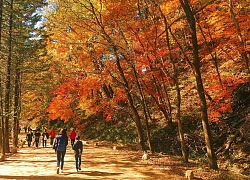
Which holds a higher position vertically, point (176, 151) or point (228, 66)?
point (228, 66)

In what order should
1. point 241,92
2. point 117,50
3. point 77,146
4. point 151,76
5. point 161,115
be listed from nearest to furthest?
1. point 77,146
2. point 117,50
3. point 241,92
4. point 151,76
5. point 161,115

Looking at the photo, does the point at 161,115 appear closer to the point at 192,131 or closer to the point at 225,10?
the point at 192,131

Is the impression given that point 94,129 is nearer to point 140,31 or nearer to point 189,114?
point 189,114

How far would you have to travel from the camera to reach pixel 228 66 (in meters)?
18.7

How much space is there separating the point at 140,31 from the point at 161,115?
31.2 feet

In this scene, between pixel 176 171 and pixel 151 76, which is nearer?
pixel 176 171

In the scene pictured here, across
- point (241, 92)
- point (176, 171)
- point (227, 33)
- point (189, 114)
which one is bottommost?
point (176, 171)

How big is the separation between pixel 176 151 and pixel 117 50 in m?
8.50

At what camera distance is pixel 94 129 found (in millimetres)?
29219

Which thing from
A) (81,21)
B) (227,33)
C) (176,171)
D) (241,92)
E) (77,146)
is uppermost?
(81,21)

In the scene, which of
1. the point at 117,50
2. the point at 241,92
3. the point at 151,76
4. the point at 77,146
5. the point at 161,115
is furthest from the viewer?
the point at 161,115

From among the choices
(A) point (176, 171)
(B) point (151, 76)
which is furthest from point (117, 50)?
(A) point (176, 171)

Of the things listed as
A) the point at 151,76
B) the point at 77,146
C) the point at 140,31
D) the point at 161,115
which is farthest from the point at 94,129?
the point at 77,146

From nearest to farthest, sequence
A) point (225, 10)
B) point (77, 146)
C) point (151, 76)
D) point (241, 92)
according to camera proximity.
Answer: point (77, 146), point (225, 10), point (241, 92), point (151, 76)
